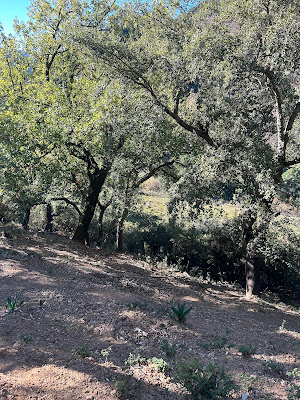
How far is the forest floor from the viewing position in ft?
11.2

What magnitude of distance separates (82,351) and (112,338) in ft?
2.64

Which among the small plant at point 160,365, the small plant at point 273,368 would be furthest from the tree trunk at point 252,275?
the small plant at point 160,365

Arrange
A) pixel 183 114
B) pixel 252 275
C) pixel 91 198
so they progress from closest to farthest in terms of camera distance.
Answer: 1. pixel 183 114
2. pixel 252 275
3. pixel 91 198

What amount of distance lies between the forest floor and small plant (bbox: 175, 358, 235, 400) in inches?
7.8

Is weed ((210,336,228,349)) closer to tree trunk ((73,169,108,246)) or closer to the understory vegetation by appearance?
the understory vegetation

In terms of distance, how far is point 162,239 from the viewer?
19.1m

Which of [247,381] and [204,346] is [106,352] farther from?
[247,381]

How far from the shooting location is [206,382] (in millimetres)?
3281

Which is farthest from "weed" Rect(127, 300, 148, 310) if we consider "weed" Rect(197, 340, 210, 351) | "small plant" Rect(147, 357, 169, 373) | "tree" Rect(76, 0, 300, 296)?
"tree" Rect(76, 0, 300, 296)

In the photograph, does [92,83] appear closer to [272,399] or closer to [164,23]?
[164,23]

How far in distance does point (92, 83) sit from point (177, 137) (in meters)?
3.79

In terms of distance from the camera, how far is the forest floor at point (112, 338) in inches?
134

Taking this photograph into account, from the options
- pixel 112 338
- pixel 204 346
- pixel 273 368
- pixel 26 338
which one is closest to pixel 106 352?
pixel 112 338

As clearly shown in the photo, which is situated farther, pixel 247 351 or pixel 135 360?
pixel 247 351
